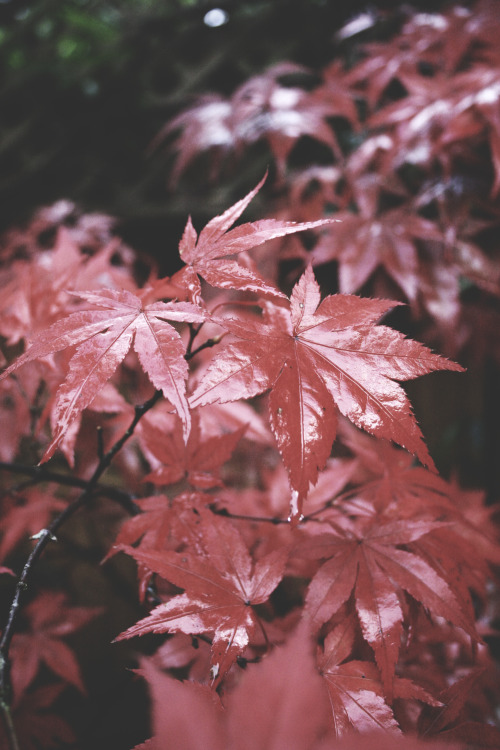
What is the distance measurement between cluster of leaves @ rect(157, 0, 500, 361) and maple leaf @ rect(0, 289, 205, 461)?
494mm

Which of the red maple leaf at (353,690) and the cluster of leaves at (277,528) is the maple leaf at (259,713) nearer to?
the cluster of leaves at (277,528)

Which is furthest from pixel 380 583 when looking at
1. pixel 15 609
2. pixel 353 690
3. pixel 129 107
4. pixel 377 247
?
pixel 129 107

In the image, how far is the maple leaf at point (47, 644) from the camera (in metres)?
0.80

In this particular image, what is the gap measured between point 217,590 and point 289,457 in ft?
0.58

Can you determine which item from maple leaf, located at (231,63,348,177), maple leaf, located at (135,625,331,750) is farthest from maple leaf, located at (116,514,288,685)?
maple leaf, located at (231,63,348,177)

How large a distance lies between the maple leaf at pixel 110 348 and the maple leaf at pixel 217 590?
159mm

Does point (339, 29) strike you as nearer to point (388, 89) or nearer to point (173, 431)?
point (388, 89)

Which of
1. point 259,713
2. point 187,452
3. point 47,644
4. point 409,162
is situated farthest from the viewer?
point 409,162

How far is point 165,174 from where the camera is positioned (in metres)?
1.67

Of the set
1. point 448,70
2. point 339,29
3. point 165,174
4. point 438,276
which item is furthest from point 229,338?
point 339,29

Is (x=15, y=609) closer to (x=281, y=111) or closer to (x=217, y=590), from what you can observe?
(x=217, y=590)

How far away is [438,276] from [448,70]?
0.50 m

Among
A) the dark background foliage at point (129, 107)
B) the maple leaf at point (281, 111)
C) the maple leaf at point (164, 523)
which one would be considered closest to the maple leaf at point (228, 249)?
the maple leaf at point (164, 523)

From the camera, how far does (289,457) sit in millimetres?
370
